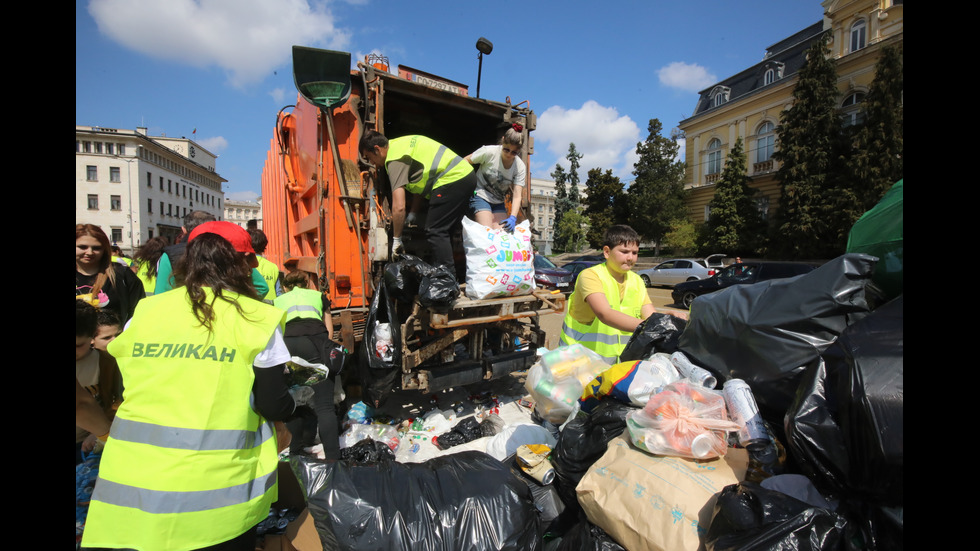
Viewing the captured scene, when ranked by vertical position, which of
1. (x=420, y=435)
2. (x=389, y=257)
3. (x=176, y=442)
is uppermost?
(x=389, y=257)

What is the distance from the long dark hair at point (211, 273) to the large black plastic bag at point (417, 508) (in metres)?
0.71

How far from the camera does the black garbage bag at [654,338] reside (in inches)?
85.9

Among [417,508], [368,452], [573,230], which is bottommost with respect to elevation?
[368,452]

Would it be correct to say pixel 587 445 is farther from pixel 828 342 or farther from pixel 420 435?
pixel 420 435

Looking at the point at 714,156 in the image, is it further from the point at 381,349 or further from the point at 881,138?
the point at 381,349

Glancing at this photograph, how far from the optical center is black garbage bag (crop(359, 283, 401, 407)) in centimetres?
325

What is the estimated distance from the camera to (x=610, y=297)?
107 inches

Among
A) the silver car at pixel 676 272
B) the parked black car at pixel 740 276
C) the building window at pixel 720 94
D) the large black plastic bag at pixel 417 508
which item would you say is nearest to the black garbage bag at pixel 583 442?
the large black plastic bag at pixel 417 508

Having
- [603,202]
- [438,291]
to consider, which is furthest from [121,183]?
[438,291]

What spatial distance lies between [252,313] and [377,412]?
260 centimetres

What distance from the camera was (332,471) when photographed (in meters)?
1.70

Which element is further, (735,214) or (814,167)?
(735,214)

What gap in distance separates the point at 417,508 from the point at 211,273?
3.64 ft

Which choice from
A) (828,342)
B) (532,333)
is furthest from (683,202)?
(828,342)
